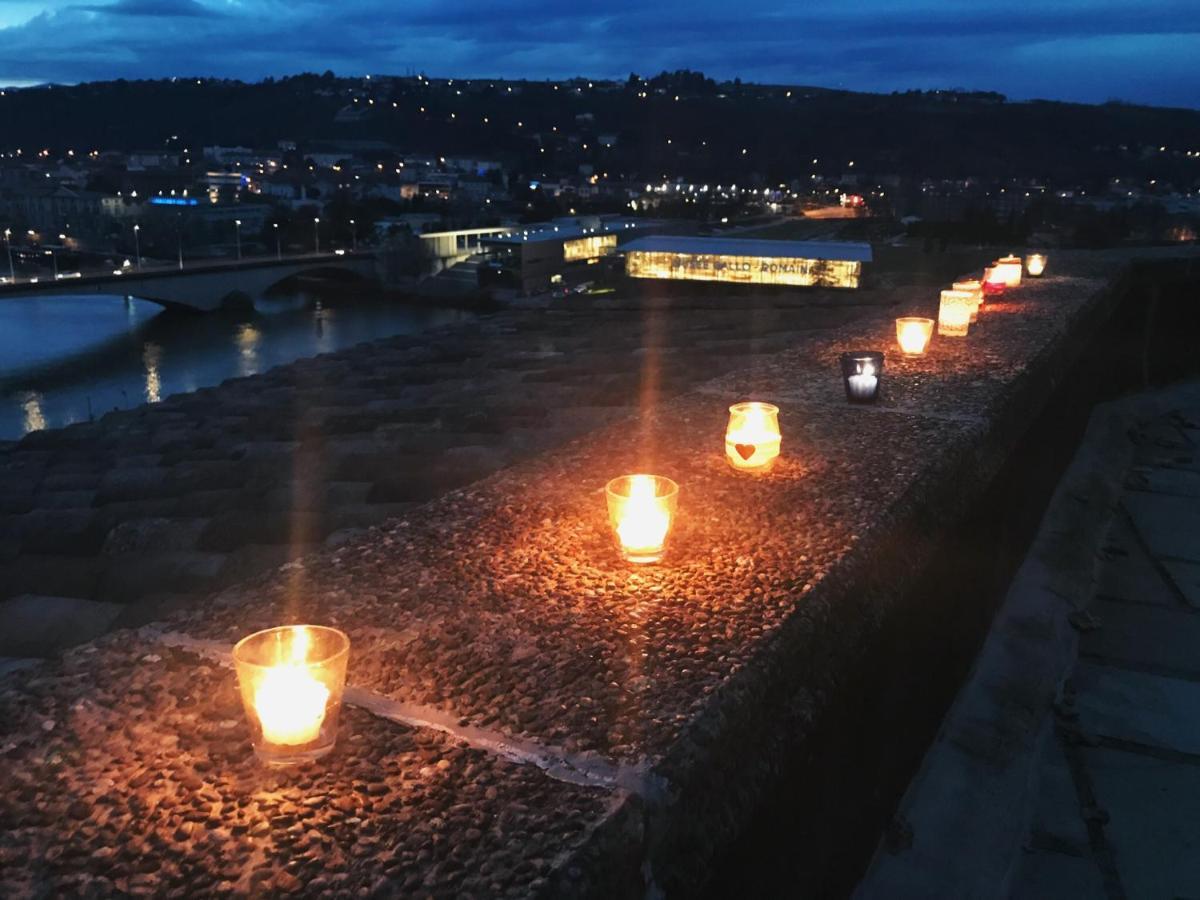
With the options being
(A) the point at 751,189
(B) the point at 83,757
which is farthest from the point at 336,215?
(B) the point at 83,757

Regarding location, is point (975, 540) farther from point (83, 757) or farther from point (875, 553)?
point (83, 757)

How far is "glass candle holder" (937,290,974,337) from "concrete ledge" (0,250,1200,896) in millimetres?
3242

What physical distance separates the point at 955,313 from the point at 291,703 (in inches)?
233

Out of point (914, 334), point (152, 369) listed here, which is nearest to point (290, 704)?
point (914, 334)

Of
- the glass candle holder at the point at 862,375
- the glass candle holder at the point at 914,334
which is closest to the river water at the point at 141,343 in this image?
the glass candle holder at the point at 914,334

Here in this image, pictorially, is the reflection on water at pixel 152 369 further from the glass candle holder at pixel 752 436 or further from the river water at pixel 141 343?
the glass candle holder at pixel 752 436

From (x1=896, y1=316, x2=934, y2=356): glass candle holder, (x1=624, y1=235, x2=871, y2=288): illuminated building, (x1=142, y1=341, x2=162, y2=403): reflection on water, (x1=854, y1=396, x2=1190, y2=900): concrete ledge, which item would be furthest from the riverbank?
(x1=142, y1=341, x2=162, y2=403): reflection on water

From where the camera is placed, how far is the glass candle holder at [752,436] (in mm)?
3525

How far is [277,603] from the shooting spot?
2434mm

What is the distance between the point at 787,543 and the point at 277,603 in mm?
1535

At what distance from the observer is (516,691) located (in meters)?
2.00

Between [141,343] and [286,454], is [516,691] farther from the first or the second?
[141,343]

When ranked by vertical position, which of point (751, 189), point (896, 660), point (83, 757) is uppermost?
point (751, 189)

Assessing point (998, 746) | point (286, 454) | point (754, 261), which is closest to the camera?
point (998, 746)
